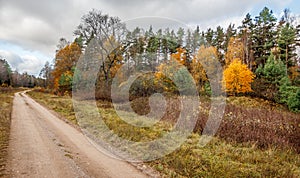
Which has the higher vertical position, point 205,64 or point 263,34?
point 263,34

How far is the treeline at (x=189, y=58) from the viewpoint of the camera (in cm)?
2617

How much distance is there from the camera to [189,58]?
3831 centimetres

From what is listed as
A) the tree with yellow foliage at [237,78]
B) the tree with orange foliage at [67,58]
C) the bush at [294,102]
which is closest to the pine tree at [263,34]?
the tree with yellow foliage at [237,78]

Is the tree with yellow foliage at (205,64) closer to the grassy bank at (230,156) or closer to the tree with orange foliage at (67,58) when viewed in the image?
the tree with orange foliage at (67,58)

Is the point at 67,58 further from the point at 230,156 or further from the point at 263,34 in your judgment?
the point at 230,156

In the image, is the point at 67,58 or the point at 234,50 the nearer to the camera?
the point at 234,50

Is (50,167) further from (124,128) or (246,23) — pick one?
(246,23)

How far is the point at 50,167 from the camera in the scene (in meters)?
5.79

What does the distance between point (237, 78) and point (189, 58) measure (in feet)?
30.6

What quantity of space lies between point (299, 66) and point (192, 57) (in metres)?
19.1

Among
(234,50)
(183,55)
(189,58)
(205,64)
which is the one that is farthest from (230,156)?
(234,50)

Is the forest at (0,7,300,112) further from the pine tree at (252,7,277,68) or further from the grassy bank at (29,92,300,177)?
the grassy bank at (29,92,300,177)

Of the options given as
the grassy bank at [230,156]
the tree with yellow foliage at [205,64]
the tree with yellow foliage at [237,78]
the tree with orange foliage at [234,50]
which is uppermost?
the tree with orange foliage at [234,50]

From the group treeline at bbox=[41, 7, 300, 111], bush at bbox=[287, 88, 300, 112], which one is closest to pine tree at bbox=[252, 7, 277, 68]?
treeline at bbox=[41, 7, 300, 111]
